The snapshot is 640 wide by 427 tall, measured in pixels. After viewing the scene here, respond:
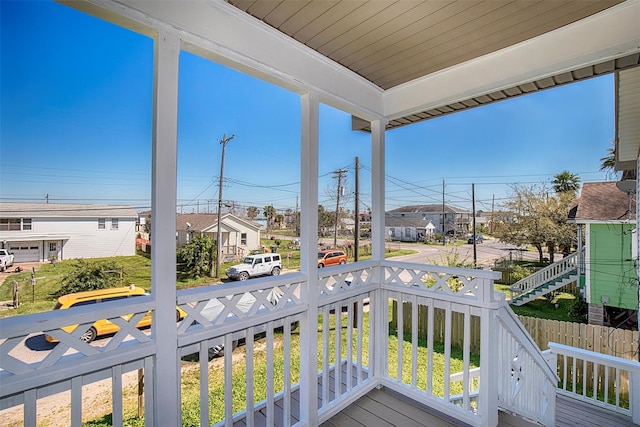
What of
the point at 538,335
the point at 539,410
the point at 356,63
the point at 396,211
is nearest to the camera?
the point at 356,63

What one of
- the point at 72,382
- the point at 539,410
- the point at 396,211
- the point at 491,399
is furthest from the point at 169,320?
the point at 539,410

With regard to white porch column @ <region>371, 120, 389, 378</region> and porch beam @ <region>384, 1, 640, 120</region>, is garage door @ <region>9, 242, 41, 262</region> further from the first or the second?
porch beam @ <region>384, 1, 640, 120</region>

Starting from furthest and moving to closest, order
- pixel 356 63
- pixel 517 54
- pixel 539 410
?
1. pixel 539 410
2. pixel 356 63
3. pixel 517 54

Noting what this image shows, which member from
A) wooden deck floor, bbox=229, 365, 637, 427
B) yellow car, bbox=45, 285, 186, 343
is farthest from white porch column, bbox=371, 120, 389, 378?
yellow car, bbox=45, 285, 186, 343

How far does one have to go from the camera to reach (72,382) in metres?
1.01

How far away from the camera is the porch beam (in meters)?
1.55

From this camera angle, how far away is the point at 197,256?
1.61 metres

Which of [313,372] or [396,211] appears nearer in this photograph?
[313,372]

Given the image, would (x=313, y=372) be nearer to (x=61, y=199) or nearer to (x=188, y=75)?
(x=61, y=199)

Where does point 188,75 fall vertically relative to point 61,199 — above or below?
above

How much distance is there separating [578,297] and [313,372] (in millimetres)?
4219

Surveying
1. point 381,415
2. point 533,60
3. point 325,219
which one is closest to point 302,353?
point 381,415

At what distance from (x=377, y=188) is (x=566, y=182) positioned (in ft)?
9.81

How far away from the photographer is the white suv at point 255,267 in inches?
68.9
